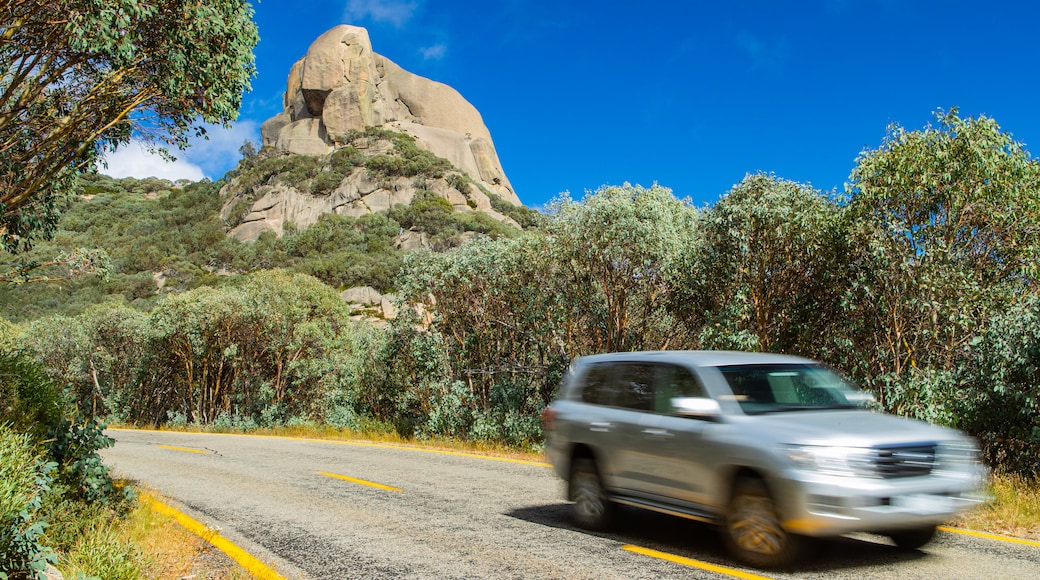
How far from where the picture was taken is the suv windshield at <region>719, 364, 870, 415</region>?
6676mm

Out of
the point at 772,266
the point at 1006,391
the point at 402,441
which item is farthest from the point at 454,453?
the point at 1006,391

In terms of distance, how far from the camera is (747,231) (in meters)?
14.7

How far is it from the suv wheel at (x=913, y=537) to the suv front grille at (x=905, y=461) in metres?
0.88

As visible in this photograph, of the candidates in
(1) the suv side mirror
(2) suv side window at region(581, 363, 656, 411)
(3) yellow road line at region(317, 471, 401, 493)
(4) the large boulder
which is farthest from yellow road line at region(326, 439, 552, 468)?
(4) the large boulder

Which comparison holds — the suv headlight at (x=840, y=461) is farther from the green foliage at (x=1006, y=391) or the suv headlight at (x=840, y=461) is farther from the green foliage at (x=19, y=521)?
the green foliage at (x=1006, y=391)

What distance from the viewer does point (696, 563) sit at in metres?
6.39

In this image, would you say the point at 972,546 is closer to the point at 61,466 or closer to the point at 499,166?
the point at 61,466

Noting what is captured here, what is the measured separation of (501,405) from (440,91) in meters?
118

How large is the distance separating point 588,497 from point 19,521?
5038 millimetres

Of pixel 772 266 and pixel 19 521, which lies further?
pixel 772 266

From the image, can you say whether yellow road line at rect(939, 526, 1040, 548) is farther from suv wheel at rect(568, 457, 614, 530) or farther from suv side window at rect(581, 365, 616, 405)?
suv side window at rect(581, 365, 616, 405)

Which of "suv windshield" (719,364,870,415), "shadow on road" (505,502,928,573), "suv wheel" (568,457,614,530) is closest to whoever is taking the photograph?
"shadow on road" (505,502,928,573)

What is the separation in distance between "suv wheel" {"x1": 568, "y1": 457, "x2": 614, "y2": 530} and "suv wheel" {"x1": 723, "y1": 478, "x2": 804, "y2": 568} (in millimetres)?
1708

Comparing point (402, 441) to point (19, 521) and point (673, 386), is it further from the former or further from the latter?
point (19, 521)
